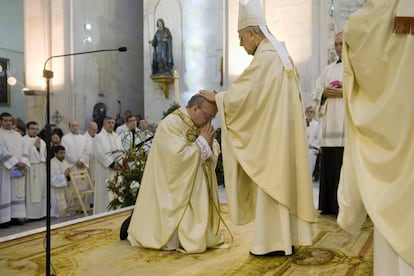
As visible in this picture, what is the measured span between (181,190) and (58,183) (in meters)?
5.36

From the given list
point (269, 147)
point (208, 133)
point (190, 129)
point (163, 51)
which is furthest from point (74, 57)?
point (269, 147)

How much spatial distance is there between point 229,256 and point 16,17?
1791cm

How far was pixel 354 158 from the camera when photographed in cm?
261

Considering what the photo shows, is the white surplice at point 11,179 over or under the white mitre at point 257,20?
under

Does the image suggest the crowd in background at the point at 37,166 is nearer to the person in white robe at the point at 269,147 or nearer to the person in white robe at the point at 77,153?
the person in white robe at the point at 77,153

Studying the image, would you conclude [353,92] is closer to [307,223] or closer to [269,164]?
[269,164]

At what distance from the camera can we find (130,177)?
21.3 feet

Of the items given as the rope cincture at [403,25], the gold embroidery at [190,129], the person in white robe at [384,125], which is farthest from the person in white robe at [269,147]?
the rope cincture at [403,25]

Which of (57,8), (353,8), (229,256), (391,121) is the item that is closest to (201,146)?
(229,256)

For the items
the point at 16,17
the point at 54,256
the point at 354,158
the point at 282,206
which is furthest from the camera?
the point at 16,17

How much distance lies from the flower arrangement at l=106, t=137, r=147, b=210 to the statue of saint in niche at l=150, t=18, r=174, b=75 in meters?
7.80

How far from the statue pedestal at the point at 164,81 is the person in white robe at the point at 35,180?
5.79 m

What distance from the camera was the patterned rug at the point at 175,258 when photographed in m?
3.56

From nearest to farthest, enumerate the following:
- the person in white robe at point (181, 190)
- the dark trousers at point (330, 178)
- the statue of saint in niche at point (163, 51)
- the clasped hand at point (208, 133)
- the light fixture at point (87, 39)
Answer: the person in white robe at point (181, 190)
the clasped hand at point (208, 133)
the dark trousers at point (330, 178)
the statue of saint in niche at point (163, 51)
the light fixture at point (87, 39)
